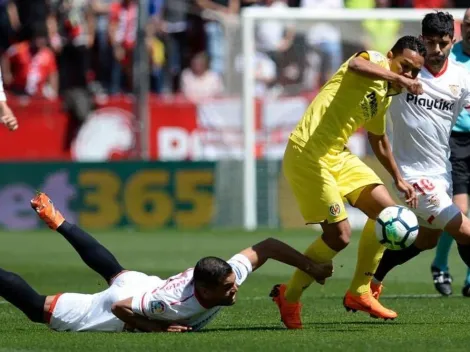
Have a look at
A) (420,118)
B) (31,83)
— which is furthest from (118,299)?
(31,83)

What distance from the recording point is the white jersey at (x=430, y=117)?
10555mm

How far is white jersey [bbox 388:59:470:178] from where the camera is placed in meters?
10.6

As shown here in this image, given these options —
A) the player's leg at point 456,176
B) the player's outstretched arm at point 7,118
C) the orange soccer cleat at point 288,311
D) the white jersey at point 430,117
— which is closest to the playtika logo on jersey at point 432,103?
the white jersey at point 430,117

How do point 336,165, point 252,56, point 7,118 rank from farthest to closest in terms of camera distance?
point 252,56 → point 7,118 → point 336,165

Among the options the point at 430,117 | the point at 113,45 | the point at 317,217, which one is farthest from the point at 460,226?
the point at 113,45

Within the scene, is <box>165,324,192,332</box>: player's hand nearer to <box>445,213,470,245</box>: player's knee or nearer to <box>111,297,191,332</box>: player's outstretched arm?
<box>111,297,191,332</box>: player's outstretched arm

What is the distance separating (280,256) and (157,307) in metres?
1.02

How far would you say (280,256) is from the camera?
29.9ft

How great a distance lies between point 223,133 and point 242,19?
206cm

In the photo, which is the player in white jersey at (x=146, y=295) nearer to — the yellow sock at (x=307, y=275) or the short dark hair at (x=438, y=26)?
the yellow sock at (x=307, y=275)

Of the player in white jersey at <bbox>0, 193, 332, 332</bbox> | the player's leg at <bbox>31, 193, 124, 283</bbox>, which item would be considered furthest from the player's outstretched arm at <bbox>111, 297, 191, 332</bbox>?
the player's leg at <bbox>31, 193, 124, 283</bbox>

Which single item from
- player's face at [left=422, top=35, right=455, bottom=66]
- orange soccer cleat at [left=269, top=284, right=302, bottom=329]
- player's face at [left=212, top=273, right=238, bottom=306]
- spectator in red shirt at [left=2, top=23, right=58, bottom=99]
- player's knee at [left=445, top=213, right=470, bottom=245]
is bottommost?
spectator in red shirt at [left=2, top=23, right=58, bottom=99]

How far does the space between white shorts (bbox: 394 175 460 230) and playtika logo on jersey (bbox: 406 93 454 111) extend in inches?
22.9

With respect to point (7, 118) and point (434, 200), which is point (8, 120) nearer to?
point (7, 118)
